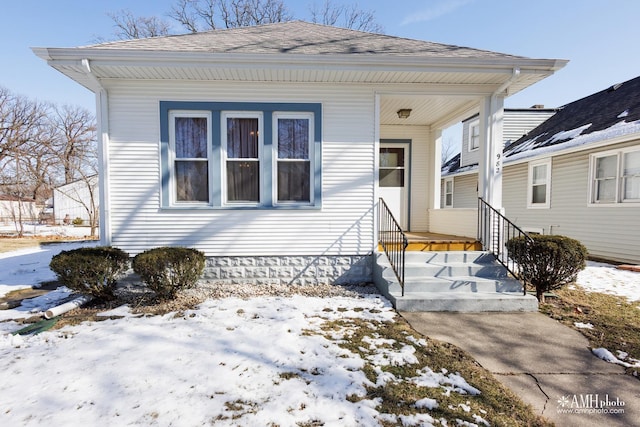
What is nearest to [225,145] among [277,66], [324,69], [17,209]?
[277,66]

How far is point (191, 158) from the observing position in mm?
4984

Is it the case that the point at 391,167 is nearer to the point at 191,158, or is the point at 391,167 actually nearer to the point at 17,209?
the point at 191,158

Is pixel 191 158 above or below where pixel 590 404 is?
above

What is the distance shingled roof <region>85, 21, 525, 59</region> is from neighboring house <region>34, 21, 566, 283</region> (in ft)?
0.12

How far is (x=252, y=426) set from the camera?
188cm

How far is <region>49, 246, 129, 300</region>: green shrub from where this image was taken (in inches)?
152

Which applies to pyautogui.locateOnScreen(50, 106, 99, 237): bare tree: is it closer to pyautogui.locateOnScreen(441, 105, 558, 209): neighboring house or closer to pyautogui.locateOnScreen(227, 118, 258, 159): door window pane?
pyautogui.locateOnScreen(227, 118, 258, 159): door window pane

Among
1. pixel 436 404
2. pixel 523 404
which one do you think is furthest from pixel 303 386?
pixel 523 404

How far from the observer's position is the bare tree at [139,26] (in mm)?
16391

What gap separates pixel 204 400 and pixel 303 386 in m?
0.74

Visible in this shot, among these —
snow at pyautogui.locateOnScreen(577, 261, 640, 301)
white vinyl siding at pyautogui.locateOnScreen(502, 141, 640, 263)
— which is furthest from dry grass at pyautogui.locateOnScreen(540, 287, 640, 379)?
white vinyl siding at pyautogui.locateOnScreen(502, 141, 640, 263)

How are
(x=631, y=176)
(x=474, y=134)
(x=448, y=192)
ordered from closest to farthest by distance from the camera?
(x=631, y=176)
(x=474, y=134)
(x=448, y=192)

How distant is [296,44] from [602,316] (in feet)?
20.0

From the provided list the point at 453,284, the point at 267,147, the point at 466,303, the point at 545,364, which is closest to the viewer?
the point at 545,364
